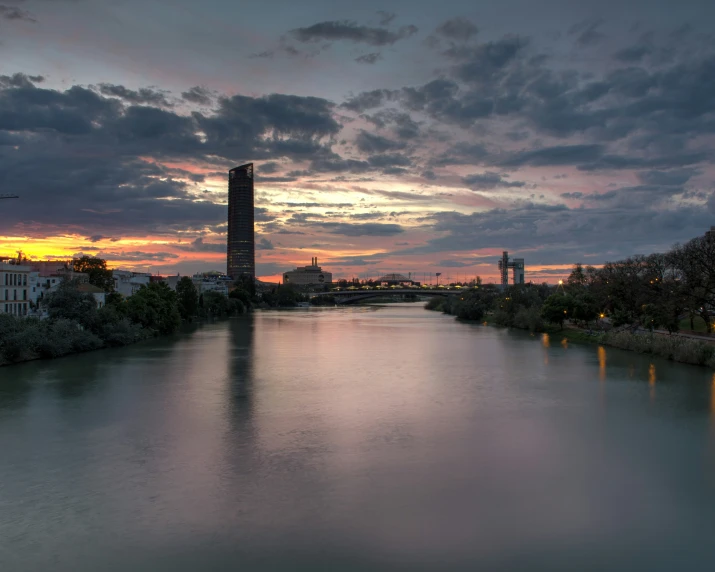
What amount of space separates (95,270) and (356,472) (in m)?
45.4

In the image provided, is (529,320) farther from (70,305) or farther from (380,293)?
(380,293)

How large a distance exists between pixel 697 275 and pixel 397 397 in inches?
688

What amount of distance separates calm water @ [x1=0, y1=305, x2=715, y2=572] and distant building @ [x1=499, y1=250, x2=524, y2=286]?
12391 cm

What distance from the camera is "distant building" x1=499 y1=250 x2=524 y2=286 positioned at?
14462 centimetres

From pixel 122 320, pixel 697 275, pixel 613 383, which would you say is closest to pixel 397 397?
pixel 613 383

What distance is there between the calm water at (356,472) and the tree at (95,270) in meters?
29.7

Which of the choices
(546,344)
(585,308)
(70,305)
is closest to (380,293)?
(585,308)

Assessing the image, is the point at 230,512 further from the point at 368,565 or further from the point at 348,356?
the point at 348,356

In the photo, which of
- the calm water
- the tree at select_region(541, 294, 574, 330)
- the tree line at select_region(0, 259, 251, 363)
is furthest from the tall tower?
the calm water

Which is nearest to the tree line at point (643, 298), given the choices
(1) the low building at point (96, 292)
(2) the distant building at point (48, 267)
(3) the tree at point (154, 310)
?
(3) the tree at point (154, 310)

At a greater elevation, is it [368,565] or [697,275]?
[697,275]

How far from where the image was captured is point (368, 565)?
786 cm

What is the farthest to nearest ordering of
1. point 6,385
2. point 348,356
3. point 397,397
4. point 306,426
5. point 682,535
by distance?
point 348,356, point 6,385, point 397,397, point 306,426, point 682,535

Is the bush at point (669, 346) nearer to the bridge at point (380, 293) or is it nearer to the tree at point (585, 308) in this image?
the tree at point (585, 308)
